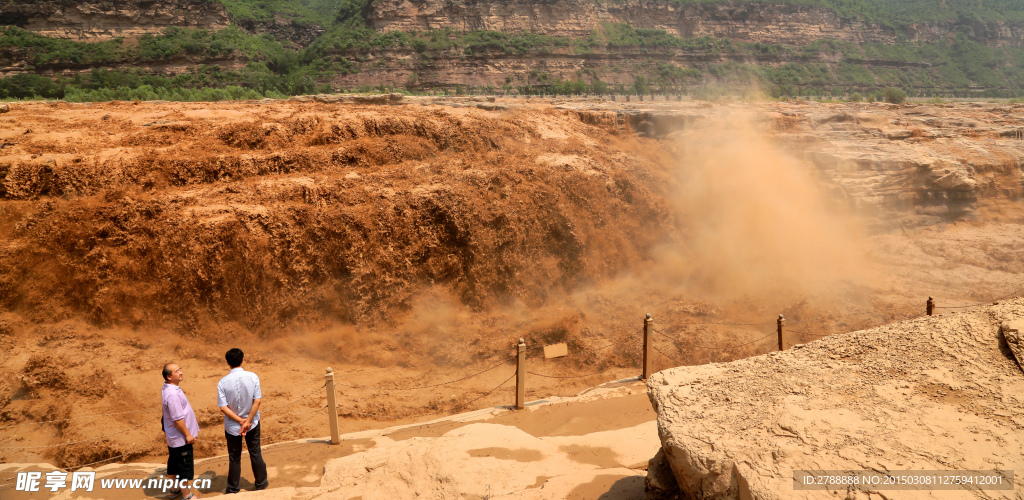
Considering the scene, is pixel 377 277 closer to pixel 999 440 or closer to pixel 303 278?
pixel 303 278

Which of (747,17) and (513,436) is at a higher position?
(747,17)

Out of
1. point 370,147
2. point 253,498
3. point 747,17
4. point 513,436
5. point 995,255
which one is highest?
point 747,17

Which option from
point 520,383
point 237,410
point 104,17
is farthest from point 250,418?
point 104,17

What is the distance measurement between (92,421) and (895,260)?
15.7 meters

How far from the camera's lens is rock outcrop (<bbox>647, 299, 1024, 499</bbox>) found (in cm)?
297

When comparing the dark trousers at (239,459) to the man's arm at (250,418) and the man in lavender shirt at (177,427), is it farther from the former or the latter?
the man in lavender shirt at (177,427)

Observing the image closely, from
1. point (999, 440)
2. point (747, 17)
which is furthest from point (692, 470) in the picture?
point (747, 17)

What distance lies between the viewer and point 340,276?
9.09 metres

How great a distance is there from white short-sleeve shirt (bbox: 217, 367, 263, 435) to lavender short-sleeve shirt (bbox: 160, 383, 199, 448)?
30 centimetres

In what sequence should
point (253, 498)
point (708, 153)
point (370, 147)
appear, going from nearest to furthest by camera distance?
1. point (253, 498)
2. point (370, 147)
3. point (708, 153)

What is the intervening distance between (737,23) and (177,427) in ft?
226

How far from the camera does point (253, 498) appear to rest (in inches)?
170

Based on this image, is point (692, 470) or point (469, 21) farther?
point (469, 21)

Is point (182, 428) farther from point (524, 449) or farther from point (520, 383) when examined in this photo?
point (520, 383)
